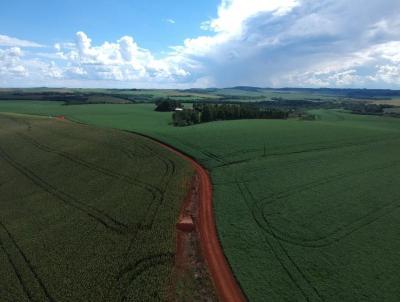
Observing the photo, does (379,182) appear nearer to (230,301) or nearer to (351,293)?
(351,293)

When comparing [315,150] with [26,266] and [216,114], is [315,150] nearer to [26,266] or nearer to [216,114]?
[26,266]

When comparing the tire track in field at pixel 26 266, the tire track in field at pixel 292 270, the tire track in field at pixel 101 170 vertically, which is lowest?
the tire track in field at pixel 26 266

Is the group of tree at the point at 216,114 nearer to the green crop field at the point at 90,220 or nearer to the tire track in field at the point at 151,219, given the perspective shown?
the green crop field at the point at 90,220

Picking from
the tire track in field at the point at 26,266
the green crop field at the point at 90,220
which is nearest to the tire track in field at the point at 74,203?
the green crop field at the point at 90,220

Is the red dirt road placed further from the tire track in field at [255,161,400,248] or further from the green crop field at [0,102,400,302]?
the tire track in field at [255,161,400,248]

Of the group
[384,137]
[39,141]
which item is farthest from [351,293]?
[39,141]
